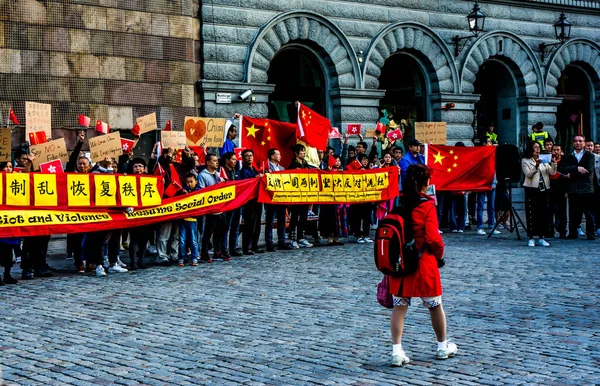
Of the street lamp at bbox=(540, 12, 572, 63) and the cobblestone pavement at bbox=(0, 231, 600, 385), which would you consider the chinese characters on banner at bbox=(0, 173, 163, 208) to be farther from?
the street lamp at bbox=(540, 12, 572, 63)

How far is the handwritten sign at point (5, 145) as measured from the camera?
15438 mm

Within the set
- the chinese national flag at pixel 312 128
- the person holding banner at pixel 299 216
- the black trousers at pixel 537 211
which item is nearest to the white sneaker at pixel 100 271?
the person holding banner at pixel 299 216

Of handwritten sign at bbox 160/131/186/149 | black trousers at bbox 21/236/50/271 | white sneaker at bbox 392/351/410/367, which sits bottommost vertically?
white sneaker at bbox 392/351/410/367

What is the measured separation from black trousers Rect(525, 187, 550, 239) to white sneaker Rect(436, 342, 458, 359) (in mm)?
10051

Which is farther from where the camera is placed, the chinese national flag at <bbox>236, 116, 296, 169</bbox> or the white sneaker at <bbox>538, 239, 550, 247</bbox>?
the chinese national flag at <bbox>236, 116, 296, 169</bbox>

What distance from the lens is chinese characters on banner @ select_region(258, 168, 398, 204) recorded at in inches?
665

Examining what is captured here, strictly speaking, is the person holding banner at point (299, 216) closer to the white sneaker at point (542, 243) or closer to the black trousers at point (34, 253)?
the white sneaker at point (542, 243)

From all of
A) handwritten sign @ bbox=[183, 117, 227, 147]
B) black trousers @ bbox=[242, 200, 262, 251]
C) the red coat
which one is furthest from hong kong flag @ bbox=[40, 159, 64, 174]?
the red coat

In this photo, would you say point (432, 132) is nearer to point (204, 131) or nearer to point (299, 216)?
point (299, 216)

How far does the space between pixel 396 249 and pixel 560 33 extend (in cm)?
2267

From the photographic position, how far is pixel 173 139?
17125mm

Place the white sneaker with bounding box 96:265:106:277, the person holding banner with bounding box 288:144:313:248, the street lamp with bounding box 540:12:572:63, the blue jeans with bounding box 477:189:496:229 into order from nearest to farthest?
the white sneaker with bounding box 96:265:106:277, the person holding banner with bounding box 288:144:313:248, the blue jeans with bounding box 477:189:496:229, the street lamp with bounding box 540:12:572:63

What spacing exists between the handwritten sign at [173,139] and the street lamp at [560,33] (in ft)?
48.3

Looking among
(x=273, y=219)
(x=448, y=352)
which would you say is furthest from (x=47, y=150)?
(x=448, y=352)
